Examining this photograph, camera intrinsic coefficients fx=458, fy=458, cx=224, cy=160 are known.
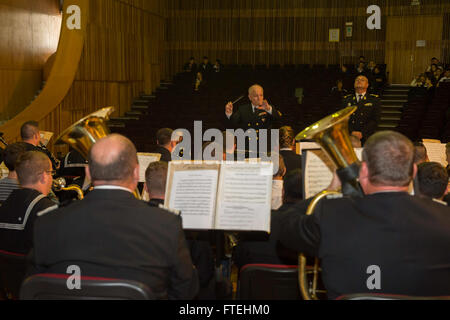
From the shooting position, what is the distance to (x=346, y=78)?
45.6ft

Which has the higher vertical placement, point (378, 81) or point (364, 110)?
point (378, 81)

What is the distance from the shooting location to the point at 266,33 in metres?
17.4

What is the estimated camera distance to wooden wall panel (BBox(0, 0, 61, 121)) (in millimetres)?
9930

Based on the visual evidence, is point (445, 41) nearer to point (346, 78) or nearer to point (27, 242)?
point (346, 78)

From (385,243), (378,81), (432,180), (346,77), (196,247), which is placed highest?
(346,77)

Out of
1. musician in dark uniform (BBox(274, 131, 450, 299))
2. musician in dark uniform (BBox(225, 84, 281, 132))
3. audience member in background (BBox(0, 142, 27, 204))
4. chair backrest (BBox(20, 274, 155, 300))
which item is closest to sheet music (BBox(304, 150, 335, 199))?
musician in dark uniform (BBox(274, 131, 450, 299))

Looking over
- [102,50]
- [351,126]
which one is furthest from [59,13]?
[351,126]

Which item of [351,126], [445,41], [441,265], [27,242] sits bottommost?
[27,242]

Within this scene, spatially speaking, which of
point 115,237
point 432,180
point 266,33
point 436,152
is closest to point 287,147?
point 436,152

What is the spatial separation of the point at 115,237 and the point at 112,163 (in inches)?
14.6

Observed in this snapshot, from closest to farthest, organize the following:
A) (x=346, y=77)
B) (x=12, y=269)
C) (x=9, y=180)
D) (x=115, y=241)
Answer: (x=115, y=241) < (x=12, y=269) < (x=9, y=180) < (x=346, y=77)

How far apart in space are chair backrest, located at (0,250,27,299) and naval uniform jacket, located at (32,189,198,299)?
92 centimetres

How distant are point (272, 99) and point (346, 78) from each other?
295 cm

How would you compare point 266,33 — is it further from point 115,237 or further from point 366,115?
point 115,237
